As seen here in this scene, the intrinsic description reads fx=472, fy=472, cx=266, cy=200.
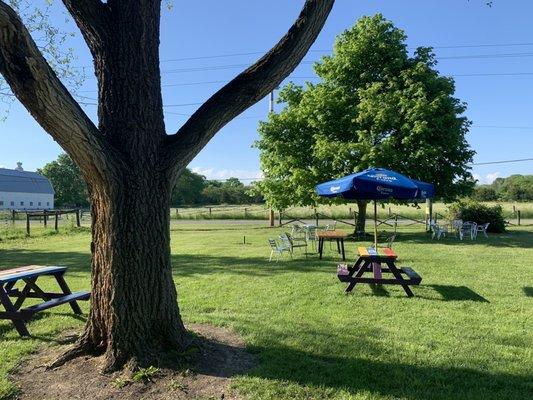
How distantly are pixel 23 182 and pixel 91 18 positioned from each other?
8562 centimetres

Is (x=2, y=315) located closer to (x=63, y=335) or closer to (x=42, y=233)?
(x=63, y=335)

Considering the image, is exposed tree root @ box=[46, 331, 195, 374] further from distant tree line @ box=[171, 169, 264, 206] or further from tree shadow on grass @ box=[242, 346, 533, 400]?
distant tree line @ box=[171, 169, 264, 206]

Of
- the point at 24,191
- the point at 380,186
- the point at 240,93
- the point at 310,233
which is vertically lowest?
the point at 310,233

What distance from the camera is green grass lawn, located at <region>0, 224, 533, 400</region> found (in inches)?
168

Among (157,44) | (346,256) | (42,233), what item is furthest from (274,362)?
(42,233)

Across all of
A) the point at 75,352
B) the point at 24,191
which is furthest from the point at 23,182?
the point at 75,352

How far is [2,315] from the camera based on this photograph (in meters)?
5.90

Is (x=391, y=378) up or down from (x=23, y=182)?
down

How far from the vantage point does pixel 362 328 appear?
602 centimetres

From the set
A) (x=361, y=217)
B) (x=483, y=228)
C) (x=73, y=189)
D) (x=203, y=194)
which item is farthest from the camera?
(x=203, y=194)

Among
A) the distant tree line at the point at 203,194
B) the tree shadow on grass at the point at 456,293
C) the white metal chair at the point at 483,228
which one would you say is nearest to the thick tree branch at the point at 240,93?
the tree shadow on grass at the point at 456,293

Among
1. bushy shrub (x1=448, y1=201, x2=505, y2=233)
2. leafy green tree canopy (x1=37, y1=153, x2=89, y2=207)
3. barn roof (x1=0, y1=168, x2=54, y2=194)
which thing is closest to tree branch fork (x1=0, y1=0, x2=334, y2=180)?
bushy shrub (x1=448, y1=201, x2=505, y2=233)

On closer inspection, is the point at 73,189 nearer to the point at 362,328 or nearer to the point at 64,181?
the point at 64,181

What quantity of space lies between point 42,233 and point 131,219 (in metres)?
23.0
